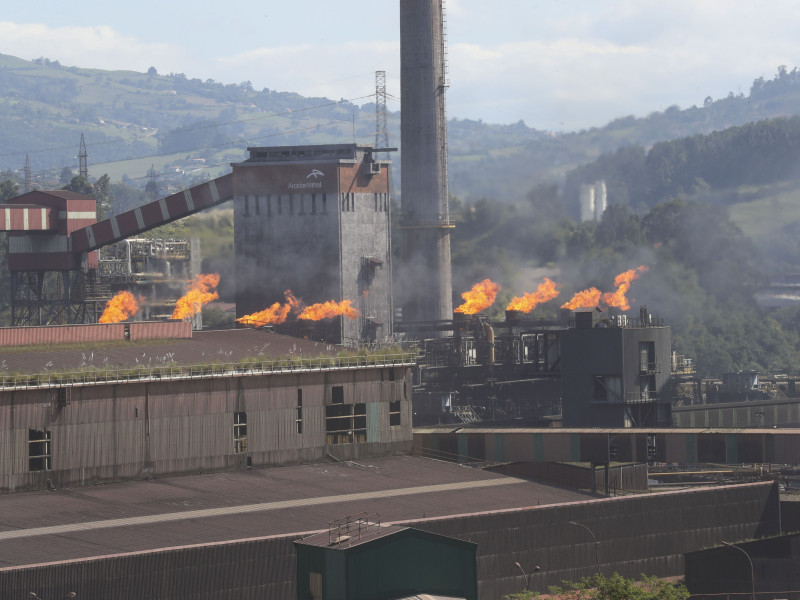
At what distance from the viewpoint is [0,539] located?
57.3 m

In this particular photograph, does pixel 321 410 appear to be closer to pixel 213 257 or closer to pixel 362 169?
pixel 362 169

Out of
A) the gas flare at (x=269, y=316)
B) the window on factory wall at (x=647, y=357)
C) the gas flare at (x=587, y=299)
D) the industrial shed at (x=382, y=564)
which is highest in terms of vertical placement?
the gas flare at (x=587, y=299)

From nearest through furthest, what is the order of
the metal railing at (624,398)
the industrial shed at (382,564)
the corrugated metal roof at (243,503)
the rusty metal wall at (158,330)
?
the industrial shed at (382,564), the corrugated metal roof at (243,503), the rusty metal wall at (158,330), the metal railing at (624,398)

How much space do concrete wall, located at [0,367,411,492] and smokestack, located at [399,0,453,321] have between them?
63837 millimetres

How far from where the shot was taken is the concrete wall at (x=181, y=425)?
6825cm

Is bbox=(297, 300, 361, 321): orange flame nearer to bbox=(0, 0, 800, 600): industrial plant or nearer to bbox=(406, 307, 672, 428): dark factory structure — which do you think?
bbox=(0, 0, 800, 600): industrial plant

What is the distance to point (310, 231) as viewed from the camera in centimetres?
12950

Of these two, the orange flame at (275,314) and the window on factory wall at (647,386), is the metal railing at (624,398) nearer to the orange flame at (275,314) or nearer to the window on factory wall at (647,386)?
the window on factory wall at (647,386)

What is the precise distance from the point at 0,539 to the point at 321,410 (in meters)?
25.9

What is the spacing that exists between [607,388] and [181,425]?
37740mm

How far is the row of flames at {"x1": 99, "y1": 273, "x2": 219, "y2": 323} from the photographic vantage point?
12756 cm

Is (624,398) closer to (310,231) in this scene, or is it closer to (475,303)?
(310,231)

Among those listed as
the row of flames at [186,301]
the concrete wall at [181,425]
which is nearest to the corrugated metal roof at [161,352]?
the concrete wall at [181,425]

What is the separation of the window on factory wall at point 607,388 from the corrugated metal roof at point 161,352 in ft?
66.0
